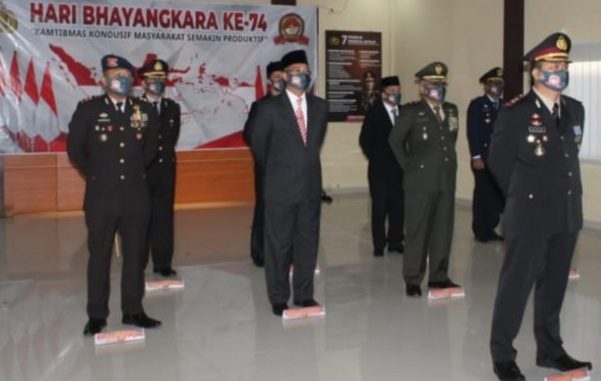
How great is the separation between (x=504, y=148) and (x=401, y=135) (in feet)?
5.77

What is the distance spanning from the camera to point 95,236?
4.23 metres

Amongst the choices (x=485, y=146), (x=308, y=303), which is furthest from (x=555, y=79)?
(x=485, y=146)

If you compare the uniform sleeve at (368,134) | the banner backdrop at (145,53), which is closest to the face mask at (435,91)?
the uniform sleeve at (368,134)

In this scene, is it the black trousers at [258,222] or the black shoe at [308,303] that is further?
the black trousers at [258,222]

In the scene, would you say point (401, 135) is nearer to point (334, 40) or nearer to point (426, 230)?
point (426, 230)

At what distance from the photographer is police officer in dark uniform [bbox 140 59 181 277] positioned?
215 inches

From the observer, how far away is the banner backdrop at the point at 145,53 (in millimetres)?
9047

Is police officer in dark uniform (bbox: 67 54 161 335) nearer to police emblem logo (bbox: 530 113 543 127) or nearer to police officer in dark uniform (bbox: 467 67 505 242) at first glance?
police emblem logo (bbox: 530 113 543 127)

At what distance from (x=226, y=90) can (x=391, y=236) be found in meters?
4.17

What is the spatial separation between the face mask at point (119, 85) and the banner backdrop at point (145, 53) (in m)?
5.06

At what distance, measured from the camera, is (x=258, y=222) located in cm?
605

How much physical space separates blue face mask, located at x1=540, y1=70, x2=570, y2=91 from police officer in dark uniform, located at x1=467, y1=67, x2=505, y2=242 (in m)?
3.60

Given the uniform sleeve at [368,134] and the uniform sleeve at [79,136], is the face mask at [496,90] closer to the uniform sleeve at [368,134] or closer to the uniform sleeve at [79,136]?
the uniform sleeve at [368,134]

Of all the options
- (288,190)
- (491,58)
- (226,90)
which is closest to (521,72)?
(491,58)
